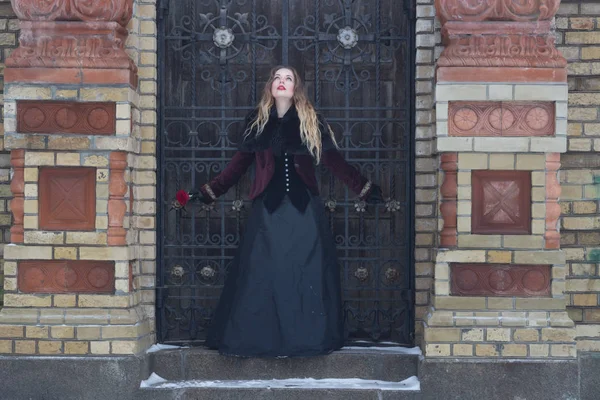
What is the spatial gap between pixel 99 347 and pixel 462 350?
2254mm

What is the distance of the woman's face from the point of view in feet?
18.3

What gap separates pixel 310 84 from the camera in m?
6.13

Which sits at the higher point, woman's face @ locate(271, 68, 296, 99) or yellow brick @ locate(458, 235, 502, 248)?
woman's face @ locate(271, 68, 296, 99)

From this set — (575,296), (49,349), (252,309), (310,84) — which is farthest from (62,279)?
(575,296)

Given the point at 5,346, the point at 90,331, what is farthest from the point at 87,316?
the point at 5,346

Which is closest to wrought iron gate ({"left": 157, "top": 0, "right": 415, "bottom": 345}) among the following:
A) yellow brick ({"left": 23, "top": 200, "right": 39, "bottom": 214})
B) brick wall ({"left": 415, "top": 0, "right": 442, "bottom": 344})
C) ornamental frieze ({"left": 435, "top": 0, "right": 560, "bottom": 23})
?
brick wall ({"left": 415, "top": 0, "right": 442, "bottom": 344})

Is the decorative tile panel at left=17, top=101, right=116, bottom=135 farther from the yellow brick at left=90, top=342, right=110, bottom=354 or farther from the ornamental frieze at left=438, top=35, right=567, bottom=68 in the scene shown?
the ornamental frieze at left=438, top=35, right=567, bottom=68

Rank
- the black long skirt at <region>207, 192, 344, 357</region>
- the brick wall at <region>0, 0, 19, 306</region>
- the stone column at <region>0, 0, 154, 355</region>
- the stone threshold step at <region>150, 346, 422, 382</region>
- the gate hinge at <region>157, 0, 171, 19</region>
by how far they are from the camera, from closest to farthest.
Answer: the stone column at <region>0, 0, 154, 355</region> → the black long skirt at <region>207, 192, 344, 357</region> → the stone threshold step at <region>150, 346, 422, 382</region> → the brick wall at <region>0, 0, 19, 306</region> → the gate hinge at <region>157, 0, 171, 19</region>

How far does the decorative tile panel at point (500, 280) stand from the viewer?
543cm

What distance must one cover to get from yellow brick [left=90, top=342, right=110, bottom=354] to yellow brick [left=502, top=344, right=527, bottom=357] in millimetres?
2456

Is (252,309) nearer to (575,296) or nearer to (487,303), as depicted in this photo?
(487,303)

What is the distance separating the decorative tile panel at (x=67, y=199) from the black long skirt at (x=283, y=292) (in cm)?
104

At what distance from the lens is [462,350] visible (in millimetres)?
5398

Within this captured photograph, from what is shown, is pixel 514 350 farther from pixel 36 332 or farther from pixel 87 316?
pixel 36 332
